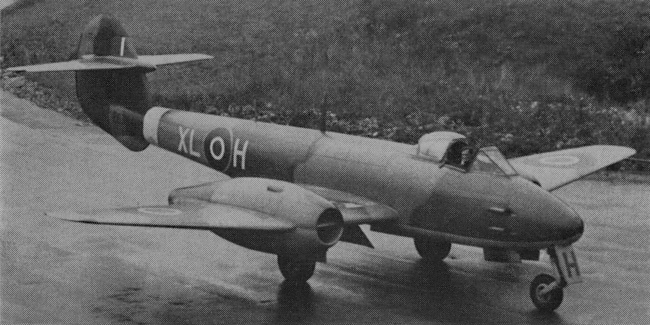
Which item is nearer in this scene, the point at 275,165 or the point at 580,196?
the point at 275,165

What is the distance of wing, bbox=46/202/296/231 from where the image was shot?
556 inches

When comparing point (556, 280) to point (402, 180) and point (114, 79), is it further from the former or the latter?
point (114, 79)

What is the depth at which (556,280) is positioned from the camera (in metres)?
14.9

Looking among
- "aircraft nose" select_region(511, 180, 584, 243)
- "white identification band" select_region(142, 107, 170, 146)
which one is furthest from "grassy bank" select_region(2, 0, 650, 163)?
"aircraft nose" select_region(511, 180, 584, 243)

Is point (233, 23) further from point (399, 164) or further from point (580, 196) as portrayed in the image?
point (399, 164)

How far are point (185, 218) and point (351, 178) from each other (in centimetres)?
350

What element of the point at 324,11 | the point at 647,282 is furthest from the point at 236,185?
the point at 324,11

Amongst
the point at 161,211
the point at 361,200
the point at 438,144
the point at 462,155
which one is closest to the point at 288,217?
the point at 161,211

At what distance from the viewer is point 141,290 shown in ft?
51.1

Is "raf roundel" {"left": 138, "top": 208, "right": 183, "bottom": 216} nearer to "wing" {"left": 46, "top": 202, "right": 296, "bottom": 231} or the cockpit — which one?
"wing" {"left": 46, "top": 202, "right": 296, "bottom": 231}

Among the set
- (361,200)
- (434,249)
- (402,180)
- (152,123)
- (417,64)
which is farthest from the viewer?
(417,64)

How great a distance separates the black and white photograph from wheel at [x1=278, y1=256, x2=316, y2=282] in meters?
0.04

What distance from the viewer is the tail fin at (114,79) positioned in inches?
870

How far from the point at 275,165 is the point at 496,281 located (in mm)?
4581
